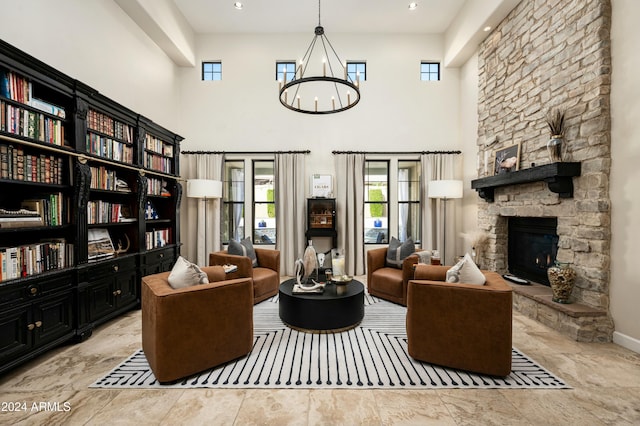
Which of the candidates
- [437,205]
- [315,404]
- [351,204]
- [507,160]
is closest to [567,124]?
[507,160]

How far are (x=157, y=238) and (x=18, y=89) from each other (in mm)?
2307

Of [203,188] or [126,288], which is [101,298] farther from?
[203,188]

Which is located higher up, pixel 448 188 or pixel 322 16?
pixel 322 16

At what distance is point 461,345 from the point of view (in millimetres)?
2186

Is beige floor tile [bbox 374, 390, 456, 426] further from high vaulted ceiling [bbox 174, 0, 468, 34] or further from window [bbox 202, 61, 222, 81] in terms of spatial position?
window [bbox 202, 61, 222, 81]

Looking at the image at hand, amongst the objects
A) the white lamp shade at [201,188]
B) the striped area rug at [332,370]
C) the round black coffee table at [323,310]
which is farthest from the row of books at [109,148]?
the round black coffee table at [323,310]

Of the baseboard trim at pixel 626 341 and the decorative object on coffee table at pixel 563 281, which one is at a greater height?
the decorative object on coffee table at pixel 563 281

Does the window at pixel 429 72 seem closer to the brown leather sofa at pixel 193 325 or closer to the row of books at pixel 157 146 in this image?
the row of books at pixel 157 146

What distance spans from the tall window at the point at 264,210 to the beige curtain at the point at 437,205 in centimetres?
306

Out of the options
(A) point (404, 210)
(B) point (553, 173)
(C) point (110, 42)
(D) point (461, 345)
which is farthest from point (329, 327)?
(C) point (110, 42)

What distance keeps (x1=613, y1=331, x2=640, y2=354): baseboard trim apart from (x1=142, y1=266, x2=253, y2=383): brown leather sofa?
11.6 feet

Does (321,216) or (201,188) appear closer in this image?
(201,188)

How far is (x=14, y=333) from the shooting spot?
2176 mm

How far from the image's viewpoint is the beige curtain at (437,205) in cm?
537
